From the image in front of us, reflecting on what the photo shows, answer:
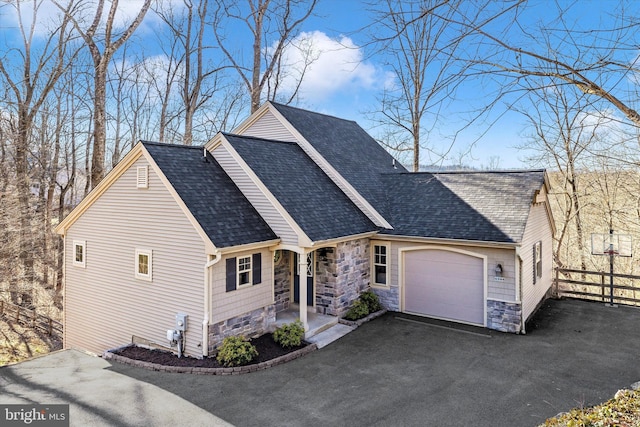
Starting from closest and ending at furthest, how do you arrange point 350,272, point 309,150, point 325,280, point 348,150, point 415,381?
1. point 415,381
2. point 325,280
3. point 350,272
4. point 309,150
5. point 348,150

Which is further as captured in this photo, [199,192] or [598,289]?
[598,289]

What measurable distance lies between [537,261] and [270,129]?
33.0ft

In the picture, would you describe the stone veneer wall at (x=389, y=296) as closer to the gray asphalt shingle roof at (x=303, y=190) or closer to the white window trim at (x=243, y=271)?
the gray asphalt shingle roof at (x=303, y=190)

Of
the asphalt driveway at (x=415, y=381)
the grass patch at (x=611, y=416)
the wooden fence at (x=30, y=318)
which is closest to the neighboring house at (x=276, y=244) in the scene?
the asphalt driveway at (x=415, y=381)

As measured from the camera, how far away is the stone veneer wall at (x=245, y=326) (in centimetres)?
905

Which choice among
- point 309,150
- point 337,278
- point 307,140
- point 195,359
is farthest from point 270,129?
point 195,359

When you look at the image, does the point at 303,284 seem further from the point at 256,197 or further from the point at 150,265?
the point at 150,265

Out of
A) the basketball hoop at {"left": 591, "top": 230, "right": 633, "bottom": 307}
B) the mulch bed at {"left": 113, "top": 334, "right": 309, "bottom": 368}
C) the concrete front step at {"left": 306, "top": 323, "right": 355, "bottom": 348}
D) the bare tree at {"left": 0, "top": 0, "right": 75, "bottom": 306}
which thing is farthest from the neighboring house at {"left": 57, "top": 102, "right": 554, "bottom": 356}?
the bare tree at {"left": 0, "top": 0, "right": 75, "bottom": 306}

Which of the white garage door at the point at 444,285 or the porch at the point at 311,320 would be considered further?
the white garage door at the point at 444,285

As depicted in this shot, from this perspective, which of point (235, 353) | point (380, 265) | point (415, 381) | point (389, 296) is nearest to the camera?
point (415, 381)

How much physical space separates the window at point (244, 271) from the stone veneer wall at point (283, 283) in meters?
2.00

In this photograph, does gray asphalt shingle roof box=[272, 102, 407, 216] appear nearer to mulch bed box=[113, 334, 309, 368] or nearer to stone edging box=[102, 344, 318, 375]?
mulch bed box=[113, 334, 309, 368]

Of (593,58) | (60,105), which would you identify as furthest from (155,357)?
(60,105)

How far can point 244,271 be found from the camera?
9.73 m
